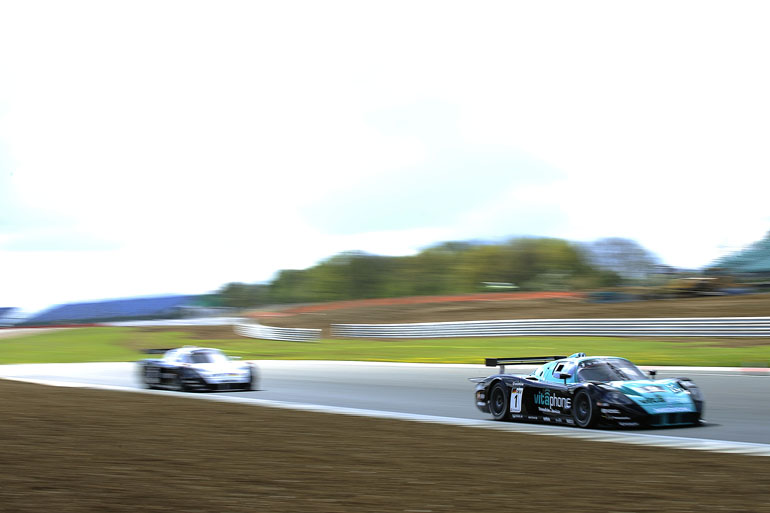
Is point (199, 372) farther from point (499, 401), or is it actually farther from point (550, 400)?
point (550, 400)

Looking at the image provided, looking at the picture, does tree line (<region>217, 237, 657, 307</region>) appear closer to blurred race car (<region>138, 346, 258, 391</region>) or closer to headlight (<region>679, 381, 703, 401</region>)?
blurred race car (<region>138, 346, 258, 391</region>)

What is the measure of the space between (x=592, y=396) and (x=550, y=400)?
0.89 meters

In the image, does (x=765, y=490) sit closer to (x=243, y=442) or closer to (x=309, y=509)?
(x=309, y=509)

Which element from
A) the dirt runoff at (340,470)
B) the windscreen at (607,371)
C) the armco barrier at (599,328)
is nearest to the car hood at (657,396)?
the windscreen at (607,371)

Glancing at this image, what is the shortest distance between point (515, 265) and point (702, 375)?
62134mm

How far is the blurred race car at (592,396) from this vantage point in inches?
440

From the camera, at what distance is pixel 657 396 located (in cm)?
1134

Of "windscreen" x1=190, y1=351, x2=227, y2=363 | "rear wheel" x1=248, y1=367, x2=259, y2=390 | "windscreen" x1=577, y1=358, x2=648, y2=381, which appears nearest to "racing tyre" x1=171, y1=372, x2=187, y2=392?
"windscreen" x1=190, y1=351, x2=227, y2=363

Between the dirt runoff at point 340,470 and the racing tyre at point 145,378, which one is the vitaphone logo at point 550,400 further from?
the racing tyre at point 145,378

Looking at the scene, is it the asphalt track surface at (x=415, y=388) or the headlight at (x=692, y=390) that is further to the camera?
the asphalt track surface at (x=415, y=388)

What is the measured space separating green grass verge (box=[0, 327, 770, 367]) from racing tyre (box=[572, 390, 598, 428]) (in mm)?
11186

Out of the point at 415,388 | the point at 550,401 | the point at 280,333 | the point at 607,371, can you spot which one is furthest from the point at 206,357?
the point at 280,333

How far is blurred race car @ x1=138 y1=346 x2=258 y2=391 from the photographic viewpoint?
19500 millimetres

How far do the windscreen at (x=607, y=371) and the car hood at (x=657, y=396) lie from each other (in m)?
0.22
